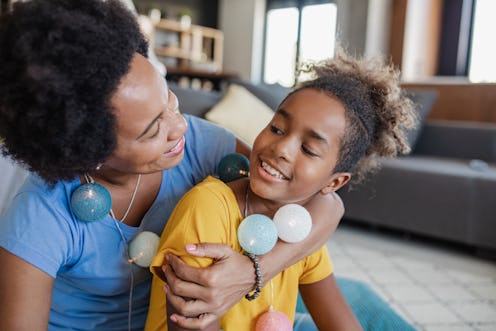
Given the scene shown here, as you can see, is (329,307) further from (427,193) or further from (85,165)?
(427,193)

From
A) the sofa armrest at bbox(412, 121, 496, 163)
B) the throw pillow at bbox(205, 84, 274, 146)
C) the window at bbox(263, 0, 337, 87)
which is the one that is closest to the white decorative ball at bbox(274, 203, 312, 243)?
the throw pillow at bbox(205, 84, 274, 146)

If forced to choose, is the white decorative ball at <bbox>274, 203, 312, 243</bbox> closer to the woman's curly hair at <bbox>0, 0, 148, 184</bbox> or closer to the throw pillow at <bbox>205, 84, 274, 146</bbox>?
the woman's curly hair at <bbox>0, 0, 148, 184</bbox>

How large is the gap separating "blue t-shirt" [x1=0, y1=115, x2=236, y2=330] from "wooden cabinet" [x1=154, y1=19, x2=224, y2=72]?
7444 mm

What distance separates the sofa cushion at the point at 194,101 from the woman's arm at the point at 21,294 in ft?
4.48

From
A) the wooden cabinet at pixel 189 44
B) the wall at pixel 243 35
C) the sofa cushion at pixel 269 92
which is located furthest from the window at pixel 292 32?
the sofa cushion at pixel 269 92

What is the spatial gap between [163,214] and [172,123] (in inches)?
9.1

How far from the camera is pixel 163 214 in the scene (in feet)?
3.18

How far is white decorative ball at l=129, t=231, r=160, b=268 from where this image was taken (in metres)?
0.86

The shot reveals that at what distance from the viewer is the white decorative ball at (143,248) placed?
0.86m

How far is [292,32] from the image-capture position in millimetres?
7867

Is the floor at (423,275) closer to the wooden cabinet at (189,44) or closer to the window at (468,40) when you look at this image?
the window at (468,40)

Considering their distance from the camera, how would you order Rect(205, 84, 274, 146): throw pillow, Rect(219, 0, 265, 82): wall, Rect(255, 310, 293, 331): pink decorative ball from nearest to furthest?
Rect(255, 310, 293, 331): pink decorative ball < Rect(205, 84, 274, 146): throw pillow < Rect(219, 0, 265, 82): wall

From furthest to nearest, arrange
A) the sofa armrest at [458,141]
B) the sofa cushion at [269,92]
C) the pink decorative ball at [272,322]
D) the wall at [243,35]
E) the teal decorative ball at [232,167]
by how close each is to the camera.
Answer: the wall at [243,35], the sofa armrest at [458,141], the sofa cushion at [269,92], the teal decorative ball at [232,167], the pink decorative ball at [272,322]

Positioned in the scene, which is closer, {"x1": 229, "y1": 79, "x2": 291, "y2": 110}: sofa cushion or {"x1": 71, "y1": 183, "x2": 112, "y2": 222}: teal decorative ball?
{"x1": 71, "y1": 183, "x2": 112, "y2": 222}: teal decorative ball
